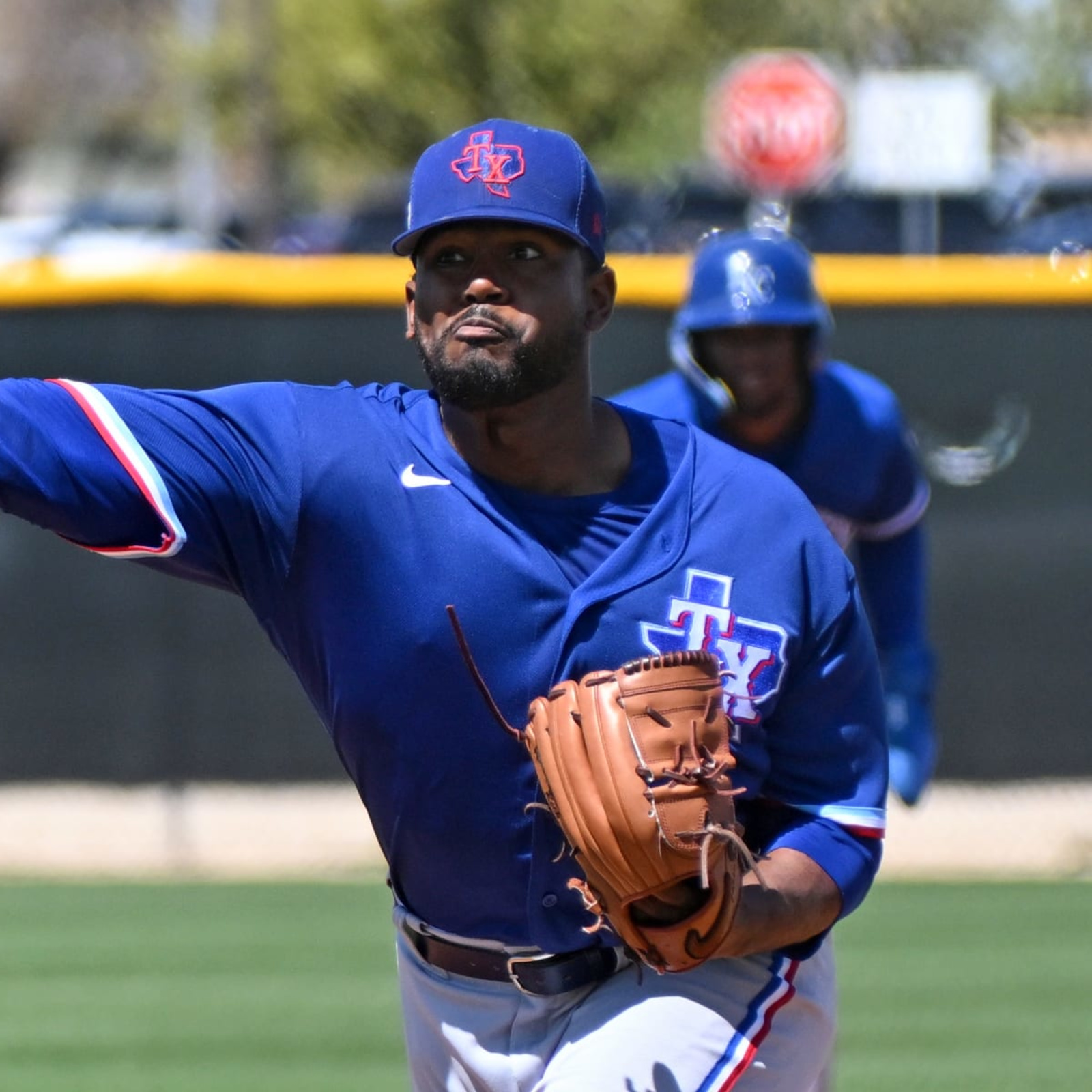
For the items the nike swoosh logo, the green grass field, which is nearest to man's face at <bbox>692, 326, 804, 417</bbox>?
the green grass field

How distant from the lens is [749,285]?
225 inches

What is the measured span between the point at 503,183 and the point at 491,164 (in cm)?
3

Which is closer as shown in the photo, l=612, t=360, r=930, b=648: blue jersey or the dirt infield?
l=612, t=360, r=930, b=648: blue jersey

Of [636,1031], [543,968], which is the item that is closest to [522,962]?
[543,968]

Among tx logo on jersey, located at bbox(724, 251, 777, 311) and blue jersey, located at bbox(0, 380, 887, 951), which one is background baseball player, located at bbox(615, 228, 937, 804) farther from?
blue jersey, located at bbox(0, 380, 887, 951)

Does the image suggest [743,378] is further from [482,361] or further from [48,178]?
[48,178]

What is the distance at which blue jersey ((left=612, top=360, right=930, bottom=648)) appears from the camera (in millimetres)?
5699

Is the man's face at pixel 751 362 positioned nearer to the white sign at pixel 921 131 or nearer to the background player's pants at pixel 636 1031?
the background player's pants at pixel 636 1031

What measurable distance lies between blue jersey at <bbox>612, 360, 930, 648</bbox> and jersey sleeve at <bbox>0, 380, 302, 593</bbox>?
268 centimetres

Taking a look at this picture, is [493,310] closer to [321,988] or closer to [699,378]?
[699,378]

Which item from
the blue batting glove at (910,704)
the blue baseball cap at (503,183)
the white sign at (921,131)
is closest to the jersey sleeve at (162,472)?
the blue baseball cap at (503,183)

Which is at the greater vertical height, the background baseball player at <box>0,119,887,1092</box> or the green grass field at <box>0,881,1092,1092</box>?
the background baseball player at <box>0,119,887,1092</box>

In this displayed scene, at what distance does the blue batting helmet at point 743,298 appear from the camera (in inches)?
223

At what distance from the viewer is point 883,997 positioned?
6.25 metres
